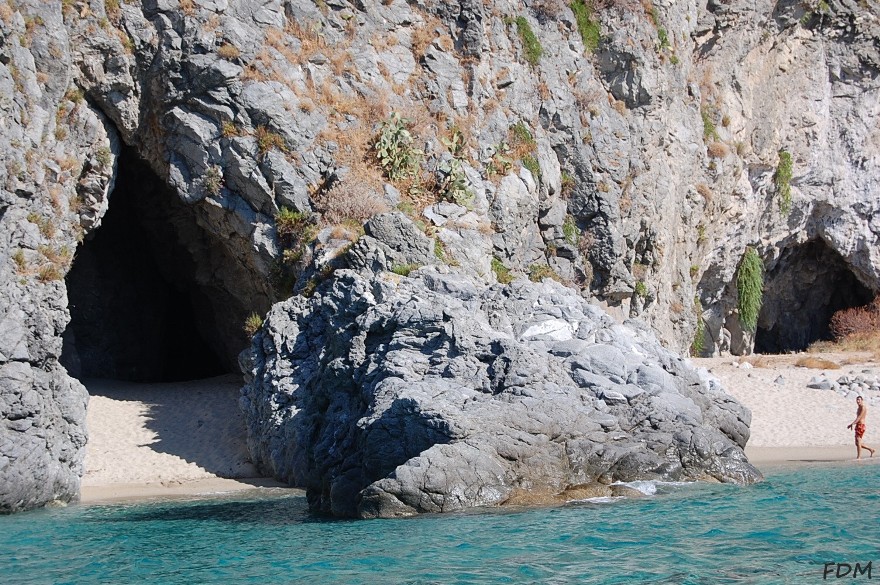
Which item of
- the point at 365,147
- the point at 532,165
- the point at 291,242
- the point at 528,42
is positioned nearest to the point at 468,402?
the point at 291,242

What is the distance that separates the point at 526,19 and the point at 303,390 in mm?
12488

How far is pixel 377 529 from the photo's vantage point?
11953 mm

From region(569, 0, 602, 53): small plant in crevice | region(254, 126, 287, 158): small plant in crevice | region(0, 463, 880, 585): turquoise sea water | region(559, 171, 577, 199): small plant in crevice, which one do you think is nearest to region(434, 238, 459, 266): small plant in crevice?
region(254, 126, 287, 158): small plant in crevice

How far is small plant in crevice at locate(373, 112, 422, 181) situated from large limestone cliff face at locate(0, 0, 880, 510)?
0.86 ft

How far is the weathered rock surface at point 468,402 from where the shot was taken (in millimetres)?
13305

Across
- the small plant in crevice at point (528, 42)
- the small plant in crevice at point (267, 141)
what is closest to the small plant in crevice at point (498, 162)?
the small plant in crevice at point (528, 42)

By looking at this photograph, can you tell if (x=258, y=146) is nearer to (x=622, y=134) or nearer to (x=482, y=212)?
(x=482, y=212)

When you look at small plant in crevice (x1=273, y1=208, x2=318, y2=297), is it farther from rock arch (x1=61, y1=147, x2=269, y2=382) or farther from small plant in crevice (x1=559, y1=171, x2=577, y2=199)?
small plant in crevice (x1=559, y1=171, x2=577, y2=199)

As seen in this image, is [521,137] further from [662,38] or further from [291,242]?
[291,242]

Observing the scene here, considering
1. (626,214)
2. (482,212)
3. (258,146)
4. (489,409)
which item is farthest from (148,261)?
(489,409)

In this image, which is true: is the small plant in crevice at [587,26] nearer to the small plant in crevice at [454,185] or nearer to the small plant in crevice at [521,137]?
the small plant in crevice at [521,137]

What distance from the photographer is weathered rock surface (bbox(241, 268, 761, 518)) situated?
13.3 m

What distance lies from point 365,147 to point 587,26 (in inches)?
322

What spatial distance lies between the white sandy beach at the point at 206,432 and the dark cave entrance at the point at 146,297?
1767 mm
